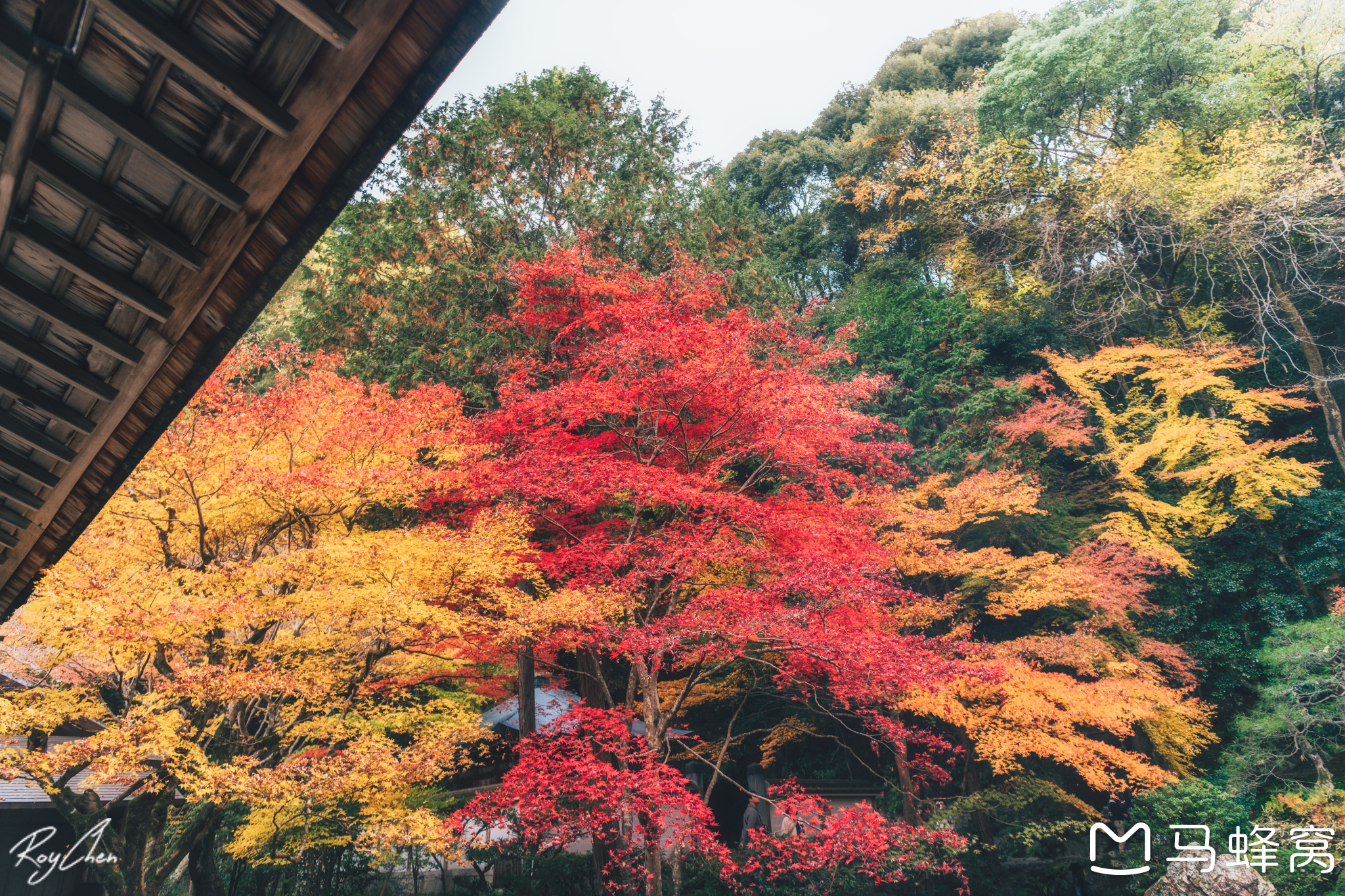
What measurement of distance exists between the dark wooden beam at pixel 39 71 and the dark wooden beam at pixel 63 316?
38 centimetres

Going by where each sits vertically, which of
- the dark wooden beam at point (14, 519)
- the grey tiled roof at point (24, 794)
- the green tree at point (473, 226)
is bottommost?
the grey tiled roof at point (24, 794)

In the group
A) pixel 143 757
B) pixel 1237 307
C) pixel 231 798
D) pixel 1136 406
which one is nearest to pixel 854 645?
pixel 231 798

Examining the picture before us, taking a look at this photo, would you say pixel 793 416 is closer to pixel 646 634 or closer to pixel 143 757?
pixel 646 634

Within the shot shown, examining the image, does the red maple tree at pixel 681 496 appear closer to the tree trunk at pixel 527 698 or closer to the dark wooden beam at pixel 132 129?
the tree trunk at pixel 527 698

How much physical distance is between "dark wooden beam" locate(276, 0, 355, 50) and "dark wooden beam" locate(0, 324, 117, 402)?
1111mm

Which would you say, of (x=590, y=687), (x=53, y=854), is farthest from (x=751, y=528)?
(x=53, y=854)

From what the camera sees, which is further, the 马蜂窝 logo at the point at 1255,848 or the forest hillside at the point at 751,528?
the 马蜂窝 logo at the point at 1255,848

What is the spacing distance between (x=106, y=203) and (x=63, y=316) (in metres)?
0.36

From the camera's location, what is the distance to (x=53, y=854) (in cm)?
931

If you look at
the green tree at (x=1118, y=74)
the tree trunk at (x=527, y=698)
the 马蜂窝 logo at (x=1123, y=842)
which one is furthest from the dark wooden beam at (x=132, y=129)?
the green tree at (x=1118, y=74)

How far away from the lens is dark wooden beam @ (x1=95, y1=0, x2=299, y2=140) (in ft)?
3.42

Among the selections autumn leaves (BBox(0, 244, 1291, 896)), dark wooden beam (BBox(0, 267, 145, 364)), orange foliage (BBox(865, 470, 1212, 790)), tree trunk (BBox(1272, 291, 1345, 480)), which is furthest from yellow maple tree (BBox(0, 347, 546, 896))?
tree trunk (BBox(1272, 291, 1345, 480))

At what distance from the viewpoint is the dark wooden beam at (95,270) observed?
135 centimetres

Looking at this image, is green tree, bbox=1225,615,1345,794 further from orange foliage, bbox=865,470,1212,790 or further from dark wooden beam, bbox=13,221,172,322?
dark wooden beam, bbox=13,221,172,322
